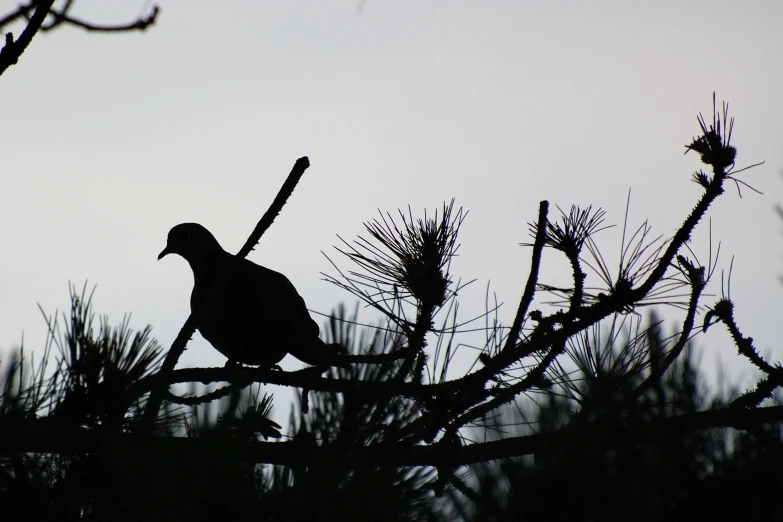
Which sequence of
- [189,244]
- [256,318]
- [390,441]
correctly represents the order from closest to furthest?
[390,441], [256,318], [189,244]

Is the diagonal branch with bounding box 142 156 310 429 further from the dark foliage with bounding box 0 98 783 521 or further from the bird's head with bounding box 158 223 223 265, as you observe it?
the bird's head with bounding box 158 223 223 265

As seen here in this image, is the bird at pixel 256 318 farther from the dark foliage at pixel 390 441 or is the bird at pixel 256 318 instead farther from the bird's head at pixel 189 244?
the dark foliage at pixel 390 441

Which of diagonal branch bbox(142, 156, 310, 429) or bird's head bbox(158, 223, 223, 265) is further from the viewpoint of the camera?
bird's head bbox(158, 223, 223, 265)

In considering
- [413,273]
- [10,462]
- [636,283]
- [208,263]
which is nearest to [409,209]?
[413,273]

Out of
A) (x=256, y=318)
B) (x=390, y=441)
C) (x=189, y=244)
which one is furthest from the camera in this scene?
(x=189, y=244)

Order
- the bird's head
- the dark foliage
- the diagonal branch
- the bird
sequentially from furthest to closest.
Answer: the bird's head → the bird → the diagonal branch → the dark foliage

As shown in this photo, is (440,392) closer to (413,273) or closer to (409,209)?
(413,273)

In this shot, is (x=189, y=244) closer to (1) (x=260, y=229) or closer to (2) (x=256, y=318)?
(2) (x=256, y=318)

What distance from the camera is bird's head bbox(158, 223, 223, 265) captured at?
6320mm

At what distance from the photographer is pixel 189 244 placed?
632 cm

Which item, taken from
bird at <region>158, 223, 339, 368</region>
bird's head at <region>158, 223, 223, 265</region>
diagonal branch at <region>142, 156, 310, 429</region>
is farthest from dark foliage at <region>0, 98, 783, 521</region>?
bird's head at <region>158, 223, 223, 265</region>

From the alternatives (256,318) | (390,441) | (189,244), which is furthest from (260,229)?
(189,244)

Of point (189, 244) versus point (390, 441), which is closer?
point (390, 441)

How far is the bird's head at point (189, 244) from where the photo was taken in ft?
20.7
